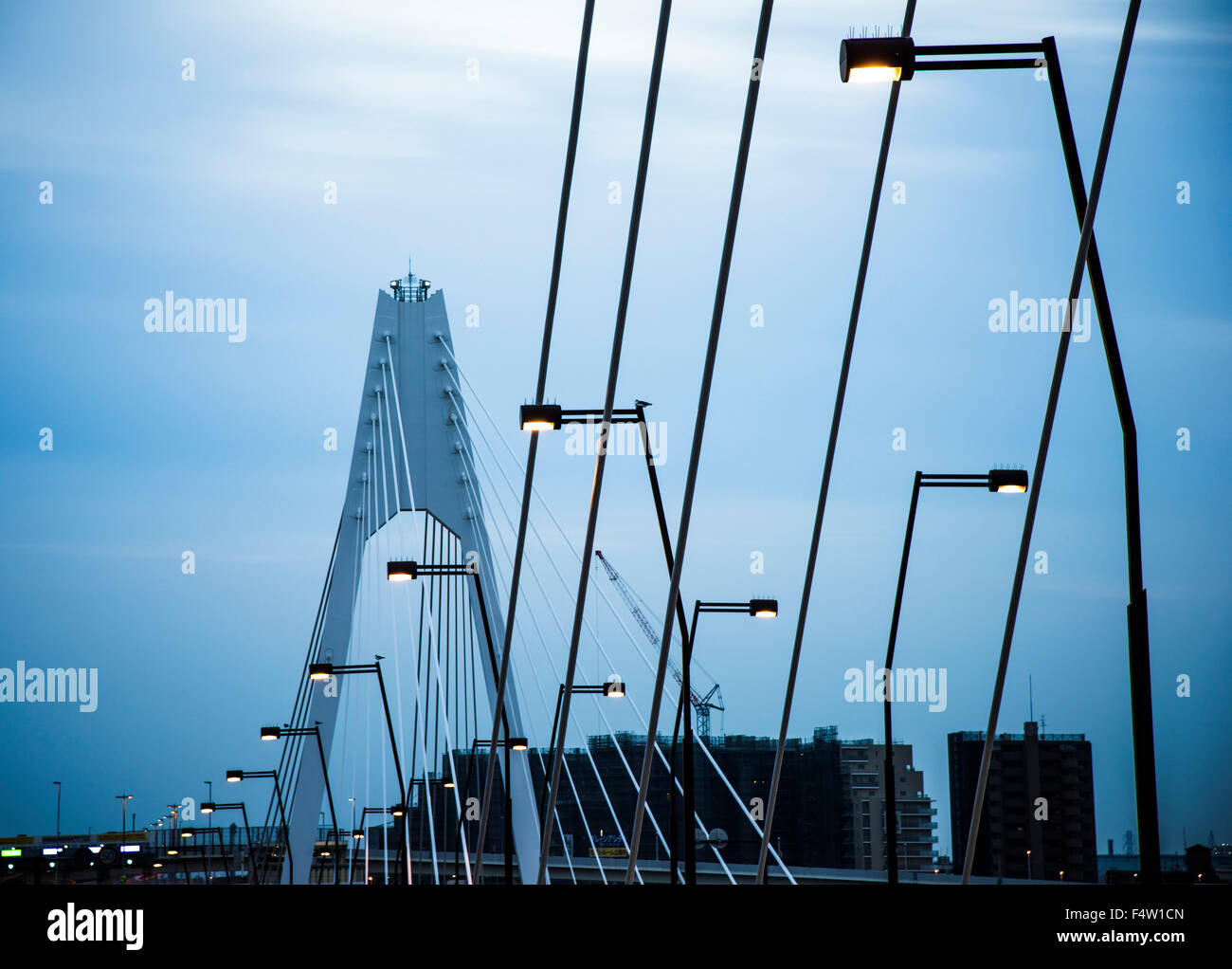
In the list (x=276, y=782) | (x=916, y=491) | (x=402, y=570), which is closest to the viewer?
(x=916, y=491)

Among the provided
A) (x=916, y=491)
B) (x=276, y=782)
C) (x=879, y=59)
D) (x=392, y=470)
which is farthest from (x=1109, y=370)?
(x=276, y=782)

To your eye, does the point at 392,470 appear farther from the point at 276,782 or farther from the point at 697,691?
the point at 697,691

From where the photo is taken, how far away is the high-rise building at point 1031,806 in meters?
108

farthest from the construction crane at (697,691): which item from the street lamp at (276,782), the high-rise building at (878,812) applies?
the street lamp at (276,782)

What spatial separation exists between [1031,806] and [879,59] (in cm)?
10816

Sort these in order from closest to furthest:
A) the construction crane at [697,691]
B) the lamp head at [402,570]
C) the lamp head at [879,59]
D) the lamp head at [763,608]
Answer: the lamp head at [879,59] < the lamp head at [763,608] < the lamp head at [402,570] < the construction crane at [697,691]

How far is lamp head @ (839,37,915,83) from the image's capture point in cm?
844

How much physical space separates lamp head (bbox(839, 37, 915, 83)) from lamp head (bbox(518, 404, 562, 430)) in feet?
15.5

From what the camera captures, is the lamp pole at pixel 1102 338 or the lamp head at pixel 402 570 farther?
the lamp head at pixel 402 570

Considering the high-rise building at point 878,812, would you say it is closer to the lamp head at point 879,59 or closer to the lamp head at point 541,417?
the lamp head at point 541,417

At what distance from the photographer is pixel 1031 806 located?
108 m

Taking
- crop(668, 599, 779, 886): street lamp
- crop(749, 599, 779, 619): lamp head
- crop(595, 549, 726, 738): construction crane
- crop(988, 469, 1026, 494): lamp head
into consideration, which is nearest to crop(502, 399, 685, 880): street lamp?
crop(668, 599, 779, 886): street lamp
